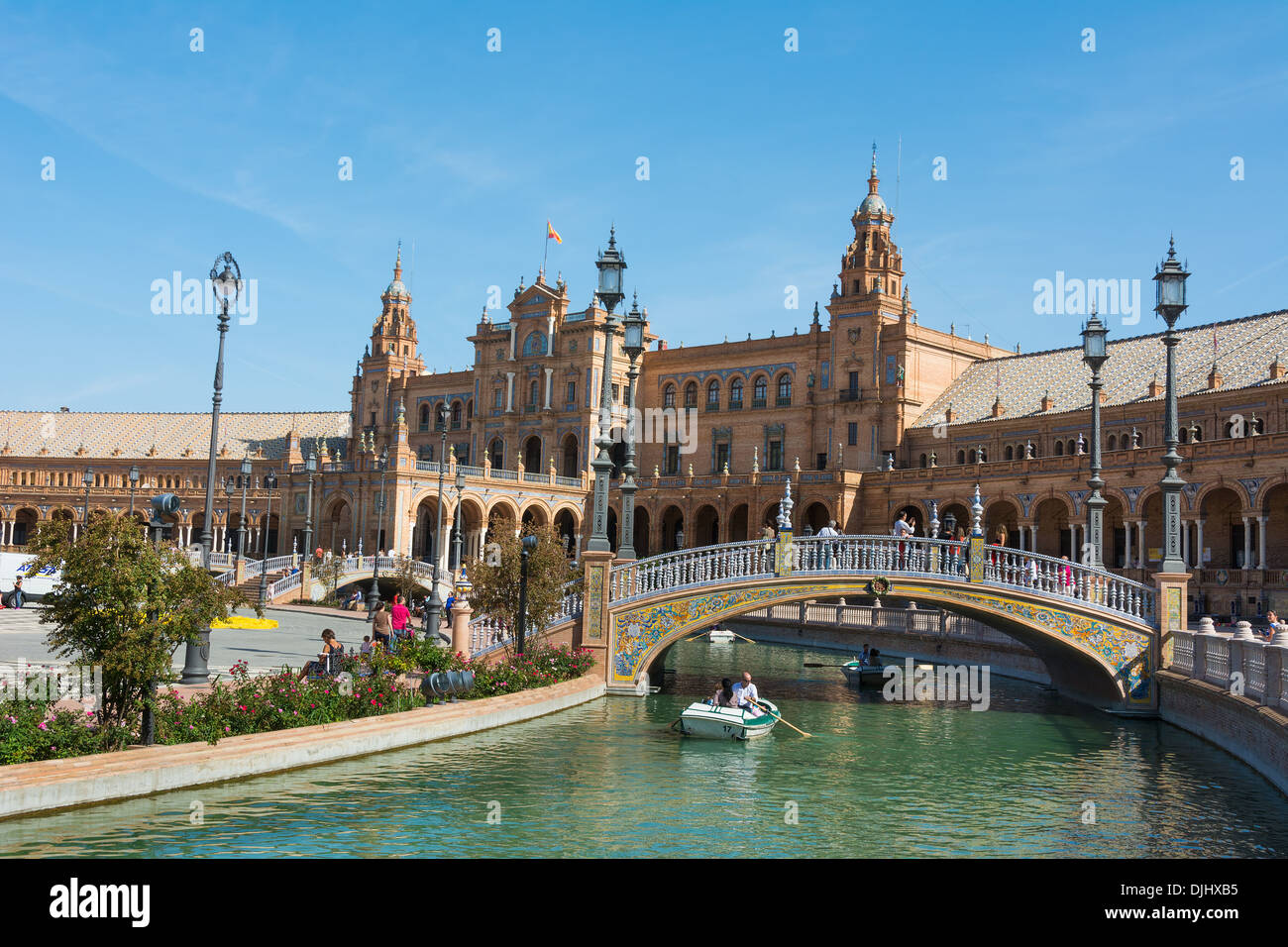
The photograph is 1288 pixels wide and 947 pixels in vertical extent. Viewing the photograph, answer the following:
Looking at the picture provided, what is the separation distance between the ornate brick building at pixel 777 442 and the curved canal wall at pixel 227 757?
32.1 meters

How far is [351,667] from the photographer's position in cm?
1873

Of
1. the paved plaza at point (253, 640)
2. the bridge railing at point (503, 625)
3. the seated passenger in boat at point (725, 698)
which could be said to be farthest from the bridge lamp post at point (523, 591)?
the paved plaza at point (253, 640)

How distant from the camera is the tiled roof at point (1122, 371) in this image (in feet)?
180

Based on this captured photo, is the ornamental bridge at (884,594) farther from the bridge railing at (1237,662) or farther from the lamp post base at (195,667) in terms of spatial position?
the lamp post base at (195,667)

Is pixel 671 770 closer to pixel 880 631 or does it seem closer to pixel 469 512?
pixel 880 631

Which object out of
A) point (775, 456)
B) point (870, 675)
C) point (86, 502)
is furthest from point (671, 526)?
point (870, 675)

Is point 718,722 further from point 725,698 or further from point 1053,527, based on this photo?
point 1053,527

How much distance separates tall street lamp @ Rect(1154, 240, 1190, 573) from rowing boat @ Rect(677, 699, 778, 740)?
28.8ft

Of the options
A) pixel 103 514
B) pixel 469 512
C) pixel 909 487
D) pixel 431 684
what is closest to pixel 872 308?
pixel 909 487

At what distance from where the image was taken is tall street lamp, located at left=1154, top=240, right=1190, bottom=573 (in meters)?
21.8

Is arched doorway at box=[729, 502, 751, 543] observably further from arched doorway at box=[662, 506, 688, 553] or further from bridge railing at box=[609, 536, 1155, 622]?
bridge railing at box=[609, 536, 1155, 622]

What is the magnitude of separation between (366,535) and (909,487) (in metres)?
31.8

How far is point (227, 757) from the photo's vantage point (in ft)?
46.1

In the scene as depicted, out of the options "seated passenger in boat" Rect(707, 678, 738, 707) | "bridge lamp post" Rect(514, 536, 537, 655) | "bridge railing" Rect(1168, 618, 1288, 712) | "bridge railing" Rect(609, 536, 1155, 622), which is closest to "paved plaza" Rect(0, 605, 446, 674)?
"bridge lamp post" Rect(514, 536, 537, 655)
